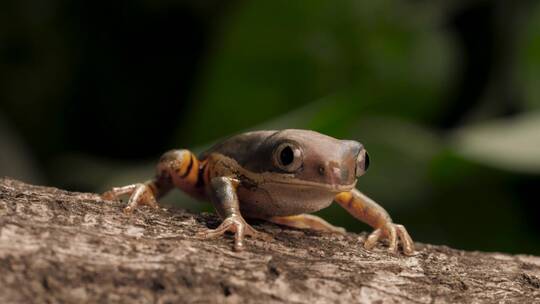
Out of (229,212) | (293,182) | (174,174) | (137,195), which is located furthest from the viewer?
(174,174)

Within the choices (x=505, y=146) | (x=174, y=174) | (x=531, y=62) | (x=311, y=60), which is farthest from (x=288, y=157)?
(x=531, y=62)

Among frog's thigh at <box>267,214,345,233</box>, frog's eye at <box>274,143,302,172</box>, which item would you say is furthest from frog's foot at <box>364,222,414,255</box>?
frog's eye at <box>274,143,302,172</box>

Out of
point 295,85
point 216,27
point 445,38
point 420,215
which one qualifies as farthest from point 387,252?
point 216,27

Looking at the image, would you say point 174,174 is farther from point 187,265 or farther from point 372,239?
point 187,265

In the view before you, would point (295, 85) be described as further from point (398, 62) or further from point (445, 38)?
point (445, 38)

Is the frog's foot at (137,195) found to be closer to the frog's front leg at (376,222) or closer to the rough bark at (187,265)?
→ the rough bark at (187,265)

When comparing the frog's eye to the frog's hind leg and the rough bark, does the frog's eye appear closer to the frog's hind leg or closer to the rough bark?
the rough bark
